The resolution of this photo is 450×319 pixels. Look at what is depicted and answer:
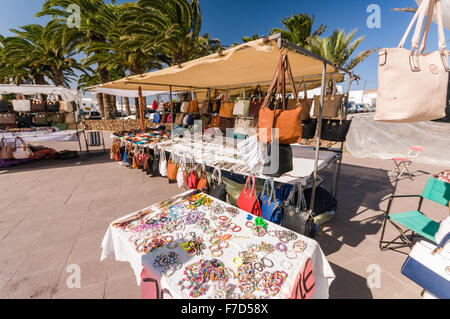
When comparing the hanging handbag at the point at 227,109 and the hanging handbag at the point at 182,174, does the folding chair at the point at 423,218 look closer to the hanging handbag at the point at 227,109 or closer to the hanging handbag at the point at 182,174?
the hanging handbag at the point at 182,174

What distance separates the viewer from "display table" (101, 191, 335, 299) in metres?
1.27

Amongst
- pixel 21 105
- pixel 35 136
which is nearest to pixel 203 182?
pixel 35 136

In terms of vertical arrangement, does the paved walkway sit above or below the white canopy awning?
below

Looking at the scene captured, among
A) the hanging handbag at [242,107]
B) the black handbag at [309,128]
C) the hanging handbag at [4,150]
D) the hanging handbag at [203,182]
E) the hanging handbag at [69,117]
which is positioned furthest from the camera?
the hanging handbag at [69,117]

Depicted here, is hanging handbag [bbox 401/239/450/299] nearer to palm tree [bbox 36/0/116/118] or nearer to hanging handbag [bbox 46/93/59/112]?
hanging handbag [bbox 46/93/59/112]

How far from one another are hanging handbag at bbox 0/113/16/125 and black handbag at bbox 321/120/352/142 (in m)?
9.78

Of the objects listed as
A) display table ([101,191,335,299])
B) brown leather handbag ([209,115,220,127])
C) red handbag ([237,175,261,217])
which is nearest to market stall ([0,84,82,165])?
brown leather handbag ([209,115,220,127])

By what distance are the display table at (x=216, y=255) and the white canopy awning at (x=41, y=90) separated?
8.16 m

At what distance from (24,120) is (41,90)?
4.13ft

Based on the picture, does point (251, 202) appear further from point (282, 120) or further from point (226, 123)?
point (226, 123)

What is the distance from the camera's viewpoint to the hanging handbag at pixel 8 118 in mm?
6676

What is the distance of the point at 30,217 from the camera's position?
378 cm

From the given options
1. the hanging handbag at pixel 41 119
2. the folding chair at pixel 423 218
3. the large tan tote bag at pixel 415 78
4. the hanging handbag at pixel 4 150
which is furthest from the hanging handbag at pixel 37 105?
the folding chair at pixel 423 218
